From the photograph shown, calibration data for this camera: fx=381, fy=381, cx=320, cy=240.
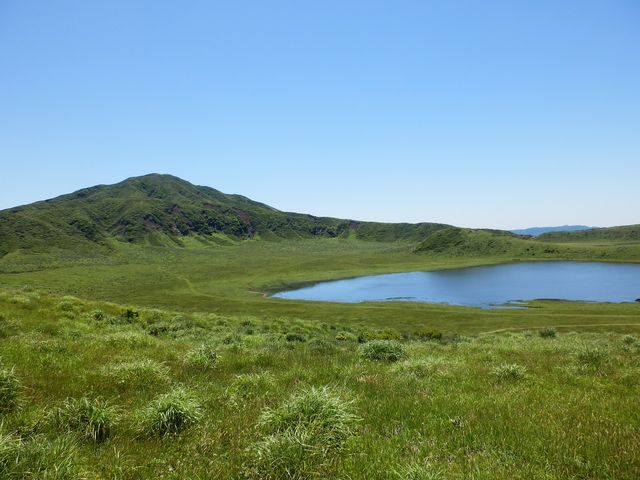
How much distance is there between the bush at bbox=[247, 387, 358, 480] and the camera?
5.58 meters

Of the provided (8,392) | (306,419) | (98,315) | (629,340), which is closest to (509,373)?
(306,419)

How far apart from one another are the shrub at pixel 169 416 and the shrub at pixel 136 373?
2.45 meters

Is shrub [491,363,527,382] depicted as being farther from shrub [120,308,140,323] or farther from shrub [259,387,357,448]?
shrub [120,308,140,323]

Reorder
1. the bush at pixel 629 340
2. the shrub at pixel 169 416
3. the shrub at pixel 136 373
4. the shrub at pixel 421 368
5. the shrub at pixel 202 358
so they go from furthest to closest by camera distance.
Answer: the bush at pixel 629 340, the shrub at pixel 202 358, the shrub at pixel 421 368, the shrub at pixel 136 373, the shrub at pixel 169 416

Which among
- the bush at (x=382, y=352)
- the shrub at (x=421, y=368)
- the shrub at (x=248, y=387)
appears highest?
the shrub at (x=248, y=387)

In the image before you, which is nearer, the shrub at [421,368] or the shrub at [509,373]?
the shrub at [509,373]

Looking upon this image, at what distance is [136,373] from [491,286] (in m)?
134

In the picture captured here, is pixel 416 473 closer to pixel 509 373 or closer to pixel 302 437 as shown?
pixel 302 437

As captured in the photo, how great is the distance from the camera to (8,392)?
305 inches

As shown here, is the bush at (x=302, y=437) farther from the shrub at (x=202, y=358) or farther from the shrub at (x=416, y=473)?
the shrub at (x=202, y=358)

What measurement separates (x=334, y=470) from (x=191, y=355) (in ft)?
27.9

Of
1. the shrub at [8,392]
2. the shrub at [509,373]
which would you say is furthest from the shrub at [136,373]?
the shrub at [509,373]

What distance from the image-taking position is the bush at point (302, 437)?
5578 millimetres

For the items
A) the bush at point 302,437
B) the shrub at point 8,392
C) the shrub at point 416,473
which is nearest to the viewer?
the shrub at point 416,473
